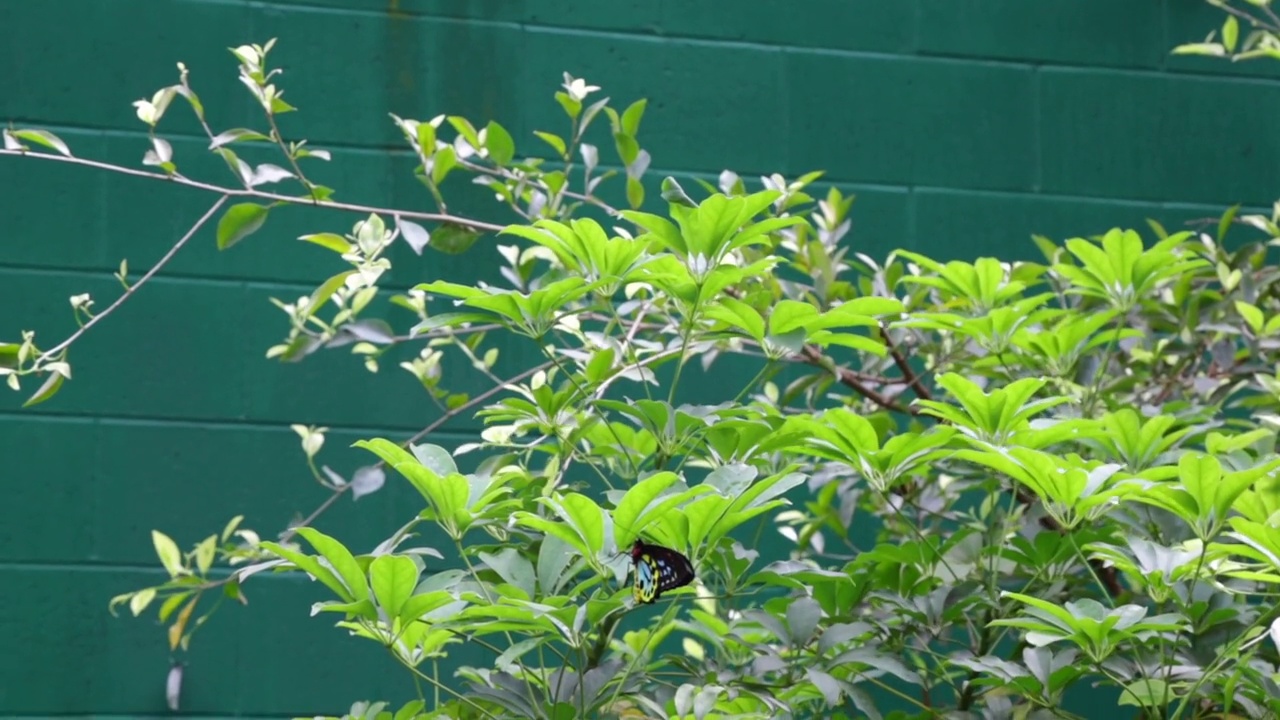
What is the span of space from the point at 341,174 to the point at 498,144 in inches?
27.6

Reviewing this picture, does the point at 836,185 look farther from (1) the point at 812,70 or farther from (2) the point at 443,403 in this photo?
(2) the point at 443,403

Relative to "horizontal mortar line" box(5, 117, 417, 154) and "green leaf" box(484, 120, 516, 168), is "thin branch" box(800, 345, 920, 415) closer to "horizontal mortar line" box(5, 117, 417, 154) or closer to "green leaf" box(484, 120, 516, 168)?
"green leaf" box(484, 120, 516, 168)

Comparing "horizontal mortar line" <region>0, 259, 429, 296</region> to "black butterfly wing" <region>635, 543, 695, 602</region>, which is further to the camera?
"horizontal mortar line" <region>0, 259, 429, 296</region>

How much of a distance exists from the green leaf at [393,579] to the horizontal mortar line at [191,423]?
1.31 metres

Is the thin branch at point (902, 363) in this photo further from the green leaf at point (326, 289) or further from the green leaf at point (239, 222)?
the green leaf at point (239, 222)

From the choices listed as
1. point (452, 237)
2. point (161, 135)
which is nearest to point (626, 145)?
point (452, 237)

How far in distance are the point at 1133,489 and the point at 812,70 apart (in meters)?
1.57

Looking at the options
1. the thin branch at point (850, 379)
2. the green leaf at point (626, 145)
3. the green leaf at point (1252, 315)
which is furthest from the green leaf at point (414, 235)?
the green leaf at point (1252, 315)

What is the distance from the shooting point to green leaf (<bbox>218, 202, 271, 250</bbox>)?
5.75ft

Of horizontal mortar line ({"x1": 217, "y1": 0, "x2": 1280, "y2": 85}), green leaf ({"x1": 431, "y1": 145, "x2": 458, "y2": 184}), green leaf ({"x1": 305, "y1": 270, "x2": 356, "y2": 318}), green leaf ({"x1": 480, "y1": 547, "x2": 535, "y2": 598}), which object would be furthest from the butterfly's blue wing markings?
horizontal mortar line ({"x1": 217, "y1": 0, "x2": 1280, "y2": 85})

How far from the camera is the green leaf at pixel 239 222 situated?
1753 mm

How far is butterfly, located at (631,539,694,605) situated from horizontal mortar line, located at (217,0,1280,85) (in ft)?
5.40

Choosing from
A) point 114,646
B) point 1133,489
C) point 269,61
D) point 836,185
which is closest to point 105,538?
point 114,646

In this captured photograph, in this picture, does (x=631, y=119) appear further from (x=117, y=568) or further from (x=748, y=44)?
(x=117, y=568)
